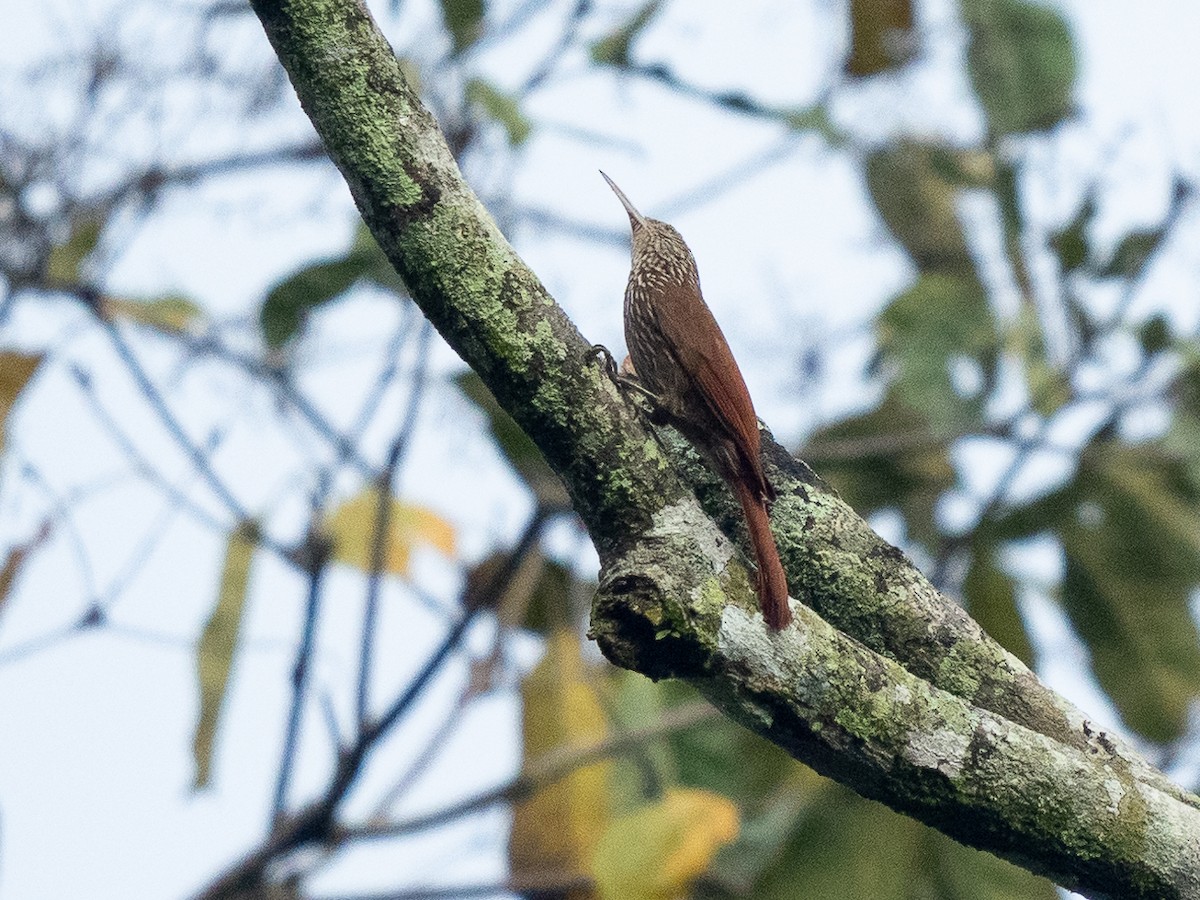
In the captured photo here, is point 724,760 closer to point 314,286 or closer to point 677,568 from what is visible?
point 314,286

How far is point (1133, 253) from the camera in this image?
4094 millimetres

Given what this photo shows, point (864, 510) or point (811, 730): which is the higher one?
point (864, 510)

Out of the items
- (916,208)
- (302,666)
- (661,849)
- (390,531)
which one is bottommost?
(661,849)

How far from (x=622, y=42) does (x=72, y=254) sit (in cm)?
158

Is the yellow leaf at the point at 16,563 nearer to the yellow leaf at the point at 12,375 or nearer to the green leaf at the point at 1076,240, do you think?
the yellow leaf at the point at 12,375

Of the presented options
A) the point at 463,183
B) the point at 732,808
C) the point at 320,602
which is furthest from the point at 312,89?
the point at 732,808

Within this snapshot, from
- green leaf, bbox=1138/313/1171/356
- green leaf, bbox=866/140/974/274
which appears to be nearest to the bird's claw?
green leaf, bbox=1138/313/1171/356

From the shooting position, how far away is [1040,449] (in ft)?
14.4

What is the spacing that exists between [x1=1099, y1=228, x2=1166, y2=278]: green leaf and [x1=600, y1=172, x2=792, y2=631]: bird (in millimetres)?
1729

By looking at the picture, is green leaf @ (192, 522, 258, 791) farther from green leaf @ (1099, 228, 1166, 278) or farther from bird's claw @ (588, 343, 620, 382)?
green leaf @ (1099, 228, 1166, 278)

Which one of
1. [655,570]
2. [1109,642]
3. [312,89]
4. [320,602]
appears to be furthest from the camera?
[1109,642]

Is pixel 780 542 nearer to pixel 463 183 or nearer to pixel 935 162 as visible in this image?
pixel 463 183

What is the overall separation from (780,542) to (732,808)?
1.95 m

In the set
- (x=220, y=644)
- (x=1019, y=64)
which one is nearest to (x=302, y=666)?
(x=220, y=644)
